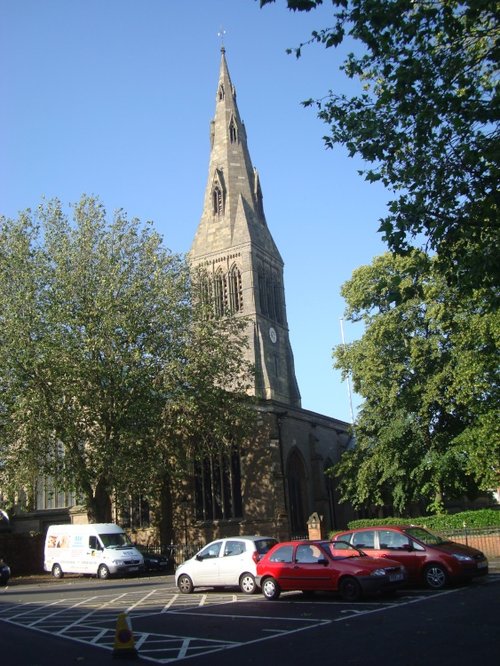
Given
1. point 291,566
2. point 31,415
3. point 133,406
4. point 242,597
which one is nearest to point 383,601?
point 291,566

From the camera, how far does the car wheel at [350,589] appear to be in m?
13.6

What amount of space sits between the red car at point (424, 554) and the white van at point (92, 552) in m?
13.1

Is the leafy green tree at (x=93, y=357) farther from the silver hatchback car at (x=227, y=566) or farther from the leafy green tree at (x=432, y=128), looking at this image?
the leafy green tree at (x=432, y=128)

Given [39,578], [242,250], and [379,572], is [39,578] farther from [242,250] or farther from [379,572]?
[242,250]

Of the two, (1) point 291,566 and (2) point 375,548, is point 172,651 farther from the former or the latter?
(2) point 375,548

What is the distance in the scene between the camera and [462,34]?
1065 centimetres

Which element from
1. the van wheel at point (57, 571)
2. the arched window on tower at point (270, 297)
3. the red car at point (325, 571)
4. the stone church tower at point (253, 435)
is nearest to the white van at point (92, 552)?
the van wheel at point (57, 571)

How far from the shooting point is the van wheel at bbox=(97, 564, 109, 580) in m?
26.4

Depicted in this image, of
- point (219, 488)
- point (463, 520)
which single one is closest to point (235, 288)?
point (219, 488)

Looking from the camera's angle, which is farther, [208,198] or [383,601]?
[208,198]

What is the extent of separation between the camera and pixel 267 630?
10.9 m

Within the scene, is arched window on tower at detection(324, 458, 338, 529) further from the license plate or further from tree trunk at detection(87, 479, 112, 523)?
the license plate

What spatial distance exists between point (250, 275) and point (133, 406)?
35711 millimetres

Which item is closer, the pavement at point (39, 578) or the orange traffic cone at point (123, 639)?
the orange traffic cone at point (123, 639)
